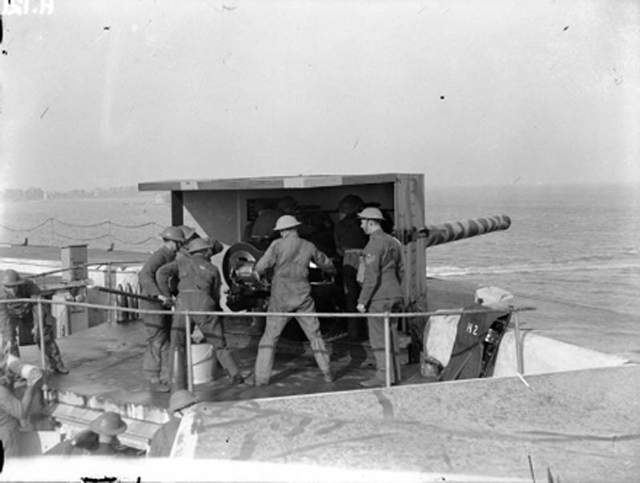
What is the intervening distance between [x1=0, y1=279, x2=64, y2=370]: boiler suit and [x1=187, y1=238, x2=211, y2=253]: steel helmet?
6.29 ft

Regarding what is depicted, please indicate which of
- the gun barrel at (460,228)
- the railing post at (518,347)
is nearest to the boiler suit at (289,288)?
the railing post at (518,347)

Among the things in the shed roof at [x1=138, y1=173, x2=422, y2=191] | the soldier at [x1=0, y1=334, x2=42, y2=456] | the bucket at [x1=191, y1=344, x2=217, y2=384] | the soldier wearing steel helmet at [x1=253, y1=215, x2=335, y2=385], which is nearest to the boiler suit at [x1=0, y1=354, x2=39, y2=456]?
the soldier at [x1=0, y1=334, x2=42, y2=456]

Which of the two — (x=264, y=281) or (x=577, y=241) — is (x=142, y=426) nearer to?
(x=264, y=281)

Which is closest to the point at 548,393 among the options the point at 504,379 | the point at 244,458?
the point at 504,379

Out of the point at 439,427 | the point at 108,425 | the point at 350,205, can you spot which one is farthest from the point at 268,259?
the point at 439,427

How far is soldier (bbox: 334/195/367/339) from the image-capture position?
8.07m

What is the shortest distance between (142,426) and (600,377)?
12.7 feet

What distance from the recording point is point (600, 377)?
5848 mm

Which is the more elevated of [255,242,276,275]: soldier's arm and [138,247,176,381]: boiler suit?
[255,242,276,275]: soldier's arm

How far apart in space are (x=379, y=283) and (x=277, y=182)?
1458 millimetres

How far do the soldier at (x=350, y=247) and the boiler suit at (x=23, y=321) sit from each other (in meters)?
3.19

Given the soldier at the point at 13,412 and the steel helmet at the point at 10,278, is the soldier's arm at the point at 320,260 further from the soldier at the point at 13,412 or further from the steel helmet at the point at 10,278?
the steel helmet at the point at 10,278

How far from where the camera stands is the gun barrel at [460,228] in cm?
1032

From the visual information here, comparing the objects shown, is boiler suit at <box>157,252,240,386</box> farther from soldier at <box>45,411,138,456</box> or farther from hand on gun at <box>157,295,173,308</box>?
soldier at <box>45,411,138,456</box>
